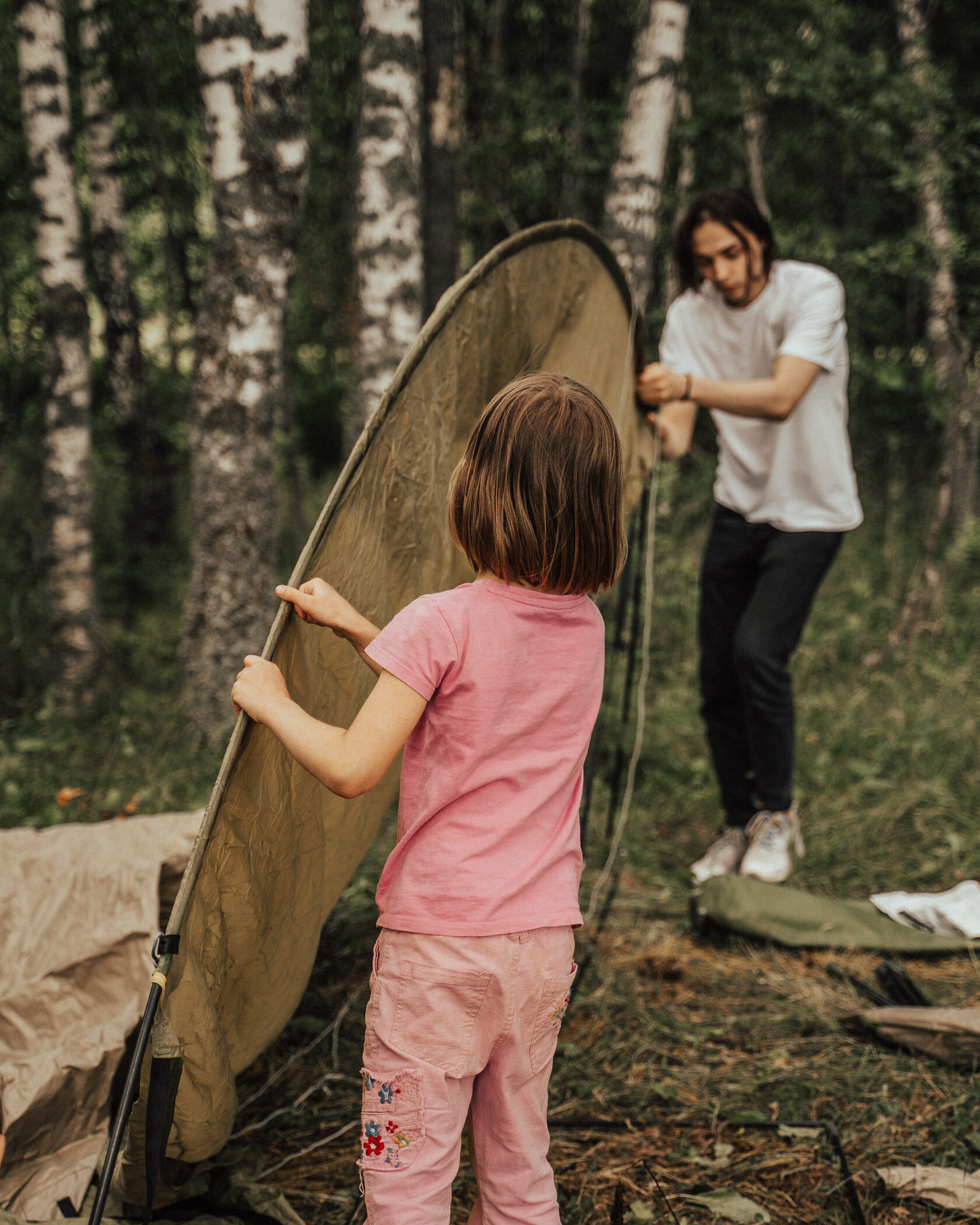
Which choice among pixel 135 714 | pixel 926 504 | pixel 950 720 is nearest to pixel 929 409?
pixel 926 504

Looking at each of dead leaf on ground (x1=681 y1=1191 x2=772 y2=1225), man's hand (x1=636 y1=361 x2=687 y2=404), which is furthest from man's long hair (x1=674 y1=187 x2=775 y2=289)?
dead leaf on ground (x1=681 y1=1191 x2=772 y2=1225)

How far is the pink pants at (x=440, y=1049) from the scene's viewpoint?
52.4 inches

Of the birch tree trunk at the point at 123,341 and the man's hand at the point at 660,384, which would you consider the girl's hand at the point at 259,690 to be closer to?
the man's hand at the point at 660,384

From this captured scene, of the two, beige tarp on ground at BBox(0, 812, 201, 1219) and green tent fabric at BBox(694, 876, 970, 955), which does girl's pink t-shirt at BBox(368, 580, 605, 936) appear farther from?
green tent fabric at BBox(694, 876, 970, 955)

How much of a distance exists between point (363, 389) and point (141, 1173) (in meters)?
3.66

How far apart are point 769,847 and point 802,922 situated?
0.99ft

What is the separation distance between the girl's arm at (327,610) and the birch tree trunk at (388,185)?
2673 mm

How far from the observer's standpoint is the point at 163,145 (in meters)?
10.3

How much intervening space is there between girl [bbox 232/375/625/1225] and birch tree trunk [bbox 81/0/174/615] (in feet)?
19.8

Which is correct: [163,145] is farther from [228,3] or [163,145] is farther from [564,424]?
[564,424]

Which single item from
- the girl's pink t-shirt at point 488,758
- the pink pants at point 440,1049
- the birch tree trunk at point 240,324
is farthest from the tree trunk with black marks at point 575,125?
the pink pants at point 440,1049

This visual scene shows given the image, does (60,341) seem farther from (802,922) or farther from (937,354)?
(937,354)

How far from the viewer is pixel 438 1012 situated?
1336 millimetres

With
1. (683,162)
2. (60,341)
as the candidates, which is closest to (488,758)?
(60,341)
